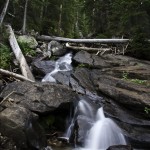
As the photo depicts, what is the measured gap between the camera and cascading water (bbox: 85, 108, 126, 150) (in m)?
11.2

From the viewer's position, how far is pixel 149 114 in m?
12.5

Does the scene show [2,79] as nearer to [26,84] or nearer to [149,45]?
[26,84]

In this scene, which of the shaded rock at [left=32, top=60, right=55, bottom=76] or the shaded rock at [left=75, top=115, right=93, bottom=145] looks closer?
the shaded rock at [left=75, top=115, right=93, bottom=145]

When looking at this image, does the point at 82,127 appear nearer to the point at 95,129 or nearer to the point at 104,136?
the point at 95,129

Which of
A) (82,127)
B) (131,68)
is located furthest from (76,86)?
(131,68)

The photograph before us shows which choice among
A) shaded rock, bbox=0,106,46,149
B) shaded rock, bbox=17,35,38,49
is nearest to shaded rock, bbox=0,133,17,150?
shaded rock, bbox=0,106,46,149

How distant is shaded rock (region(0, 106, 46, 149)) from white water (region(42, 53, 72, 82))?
591 cm

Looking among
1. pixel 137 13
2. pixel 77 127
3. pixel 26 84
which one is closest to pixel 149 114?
pixel 77 127

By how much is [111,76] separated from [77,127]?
206 inches

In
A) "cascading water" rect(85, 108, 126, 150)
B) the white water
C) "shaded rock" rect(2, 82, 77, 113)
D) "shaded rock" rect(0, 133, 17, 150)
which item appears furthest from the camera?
→ the white water

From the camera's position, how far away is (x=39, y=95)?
38.9ft

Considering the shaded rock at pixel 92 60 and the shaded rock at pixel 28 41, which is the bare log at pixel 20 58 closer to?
the shaded rock at pixel 28 41

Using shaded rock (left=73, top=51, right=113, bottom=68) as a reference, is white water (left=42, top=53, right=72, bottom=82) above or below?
below

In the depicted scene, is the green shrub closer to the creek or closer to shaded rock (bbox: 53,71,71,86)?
shaded rock (bbox: 53,71,71,86)
